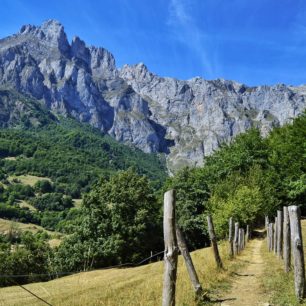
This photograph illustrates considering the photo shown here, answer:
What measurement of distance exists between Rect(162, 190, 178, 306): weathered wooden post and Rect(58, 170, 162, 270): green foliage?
3684 cm

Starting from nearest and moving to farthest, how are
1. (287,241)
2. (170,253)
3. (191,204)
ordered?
(170,253) → (287,241) → (191,204)

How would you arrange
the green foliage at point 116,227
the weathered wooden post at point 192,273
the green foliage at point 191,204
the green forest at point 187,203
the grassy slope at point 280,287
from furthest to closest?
the green foliage at point 191,204
the green foliage at point 116,227
the green forest at point 187,203
the weathered wooden post at point 192,273
the grassy slope at point 280,287

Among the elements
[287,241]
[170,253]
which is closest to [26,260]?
[287,241]

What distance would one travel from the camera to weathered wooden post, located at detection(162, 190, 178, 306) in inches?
363

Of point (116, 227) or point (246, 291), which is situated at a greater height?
point (116, 227)

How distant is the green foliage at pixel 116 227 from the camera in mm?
46844

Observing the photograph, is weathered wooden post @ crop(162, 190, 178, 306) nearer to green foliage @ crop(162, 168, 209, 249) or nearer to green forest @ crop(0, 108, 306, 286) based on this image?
green forest @ crop(0, 108, 306, 286)

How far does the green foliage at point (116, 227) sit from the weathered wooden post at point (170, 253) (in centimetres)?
3684

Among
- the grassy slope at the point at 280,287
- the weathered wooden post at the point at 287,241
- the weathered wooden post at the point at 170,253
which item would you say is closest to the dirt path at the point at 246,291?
the grassy slope at the point at 280,287

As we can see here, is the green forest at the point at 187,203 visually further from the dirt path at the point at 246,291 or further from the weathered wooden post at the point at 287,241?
the weathered wooden post at the point at 287,241

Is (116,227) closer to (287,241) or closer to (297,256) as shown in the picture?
(287,241)

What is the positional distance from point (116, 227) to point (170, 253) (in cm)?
3879

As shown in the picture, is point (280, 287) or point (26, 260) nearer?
point (280, 287)

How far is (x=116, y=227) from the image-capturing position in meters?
47.6
